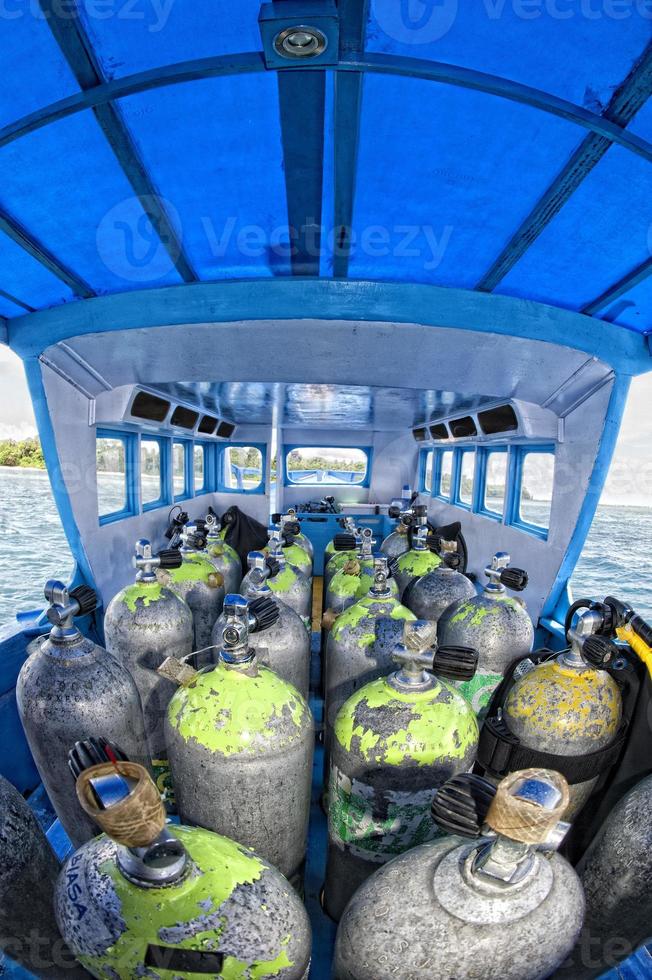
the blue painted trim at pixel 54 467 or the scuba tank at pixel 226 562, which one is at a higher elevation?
the blue painted trim at pixel 54 467

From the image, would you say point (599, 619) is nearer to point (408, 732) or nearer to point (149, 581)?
point (408, 732)

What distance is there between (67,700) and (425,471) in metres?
7.68

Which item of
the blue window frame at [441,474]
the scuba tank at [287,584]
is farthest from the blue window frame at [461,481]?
the scuba tank at [287,584]

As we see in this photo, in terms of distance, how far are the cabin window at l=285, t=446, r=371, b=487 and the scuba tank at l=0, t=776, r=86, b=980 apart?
25.8 ft

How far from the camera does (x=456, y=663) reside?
4.55ft

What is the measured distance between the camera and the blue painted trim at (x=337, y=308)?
212cm

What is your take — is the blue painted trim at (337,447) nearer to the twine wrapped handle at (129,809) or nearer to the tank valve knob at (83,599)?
the tank valve knob at (83,599)

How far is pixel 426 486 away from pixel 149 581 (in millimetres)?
6855

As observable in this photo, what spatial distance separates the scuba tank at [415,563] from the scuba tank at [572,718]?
1.71m

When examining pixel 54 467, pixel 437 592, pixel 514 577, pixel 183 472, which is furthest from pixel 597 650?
pixel 183 472

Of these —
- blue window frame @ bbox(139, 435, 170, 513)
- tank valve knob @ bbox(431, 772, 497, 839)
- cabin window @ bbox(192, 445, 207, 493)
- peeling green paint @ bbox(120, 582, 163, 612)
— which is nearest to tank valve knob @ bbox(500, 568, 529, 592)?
tank valve knob @ bbox(431, 772, 497, 839)

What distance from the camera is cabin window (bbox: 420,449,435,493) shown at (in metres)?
8.60

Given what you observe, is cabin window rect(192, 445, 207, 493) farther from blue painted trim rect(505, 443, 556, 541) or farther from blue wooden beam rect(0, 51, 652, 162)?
blue wooden beam rect(0, 51, 652, 162)

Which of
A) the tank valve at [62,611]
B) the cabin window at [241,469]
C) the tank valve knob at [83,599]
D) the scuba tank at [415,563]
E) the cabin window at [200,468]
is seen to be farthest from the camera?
the cabin window at [241,469]
